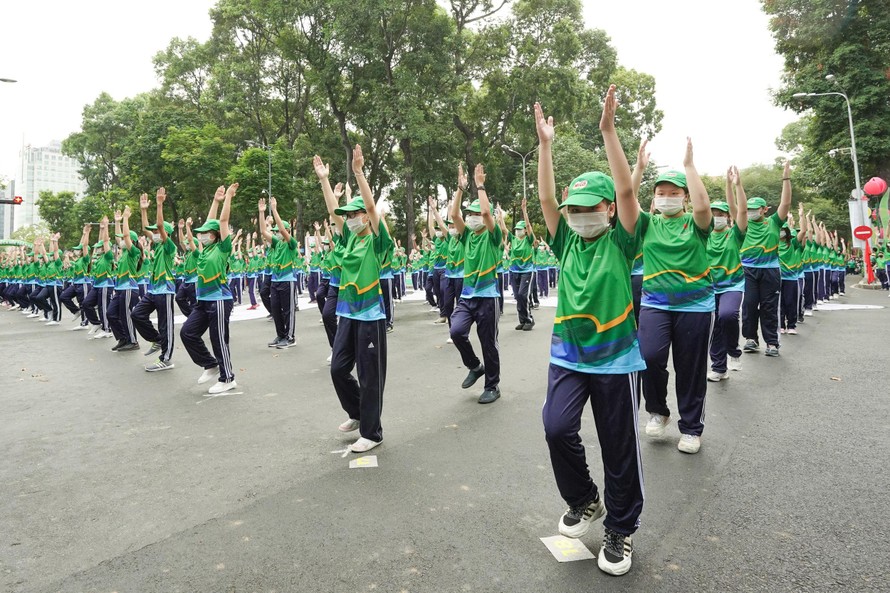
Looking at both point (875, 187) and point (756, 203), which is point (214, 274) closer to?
point (756, 203)

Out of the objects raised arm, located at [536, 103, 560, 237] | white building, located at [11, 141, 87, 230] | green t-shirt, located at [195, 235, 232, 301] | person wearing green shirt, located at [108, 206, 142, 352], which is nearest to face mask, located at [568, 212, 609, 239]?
raised arm, located at [536, 103, 560, 237]

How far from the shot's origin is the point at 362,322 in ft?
15.7

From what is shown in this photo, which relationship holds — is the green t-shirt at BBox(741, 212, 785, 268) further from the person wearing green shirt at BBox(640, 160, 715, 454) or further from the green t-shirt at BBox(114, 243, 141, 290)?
the green t-shirt at BBox(114, 243, 141, 290)

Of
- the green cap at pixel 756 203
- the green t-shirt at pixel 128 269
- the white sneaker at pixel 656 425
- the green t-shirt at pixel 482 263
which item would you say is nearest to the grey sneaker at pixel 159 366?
the green t-shirt at pixel 128 269

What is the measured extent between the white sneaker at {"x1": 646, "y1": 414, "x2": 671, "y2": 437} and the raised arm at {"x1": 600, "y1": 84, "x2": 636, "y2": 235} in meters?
2.49

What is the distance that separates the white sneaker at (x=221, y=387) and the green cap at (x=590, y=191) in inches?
208

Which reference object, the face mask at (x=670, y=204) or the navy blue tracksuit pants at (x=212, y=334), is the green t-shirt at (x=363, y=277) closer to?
the face mask at (x=670, y=204)

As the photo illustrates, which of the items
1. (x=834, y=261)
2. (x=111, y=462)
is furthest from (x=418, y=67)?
(x=111, y=462)

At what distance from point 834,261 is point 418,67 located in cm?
2030

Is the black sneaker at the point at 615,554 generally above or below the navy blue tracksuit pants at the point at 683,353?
below

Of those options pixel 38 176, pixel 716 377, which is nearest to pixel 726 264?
pixel 716 377

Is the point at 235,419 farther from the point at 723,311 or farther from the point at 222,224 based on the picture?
the point at 723,311

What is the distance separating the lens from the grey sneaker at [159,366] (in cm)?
849

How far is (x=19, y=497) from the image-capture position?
3.90m
